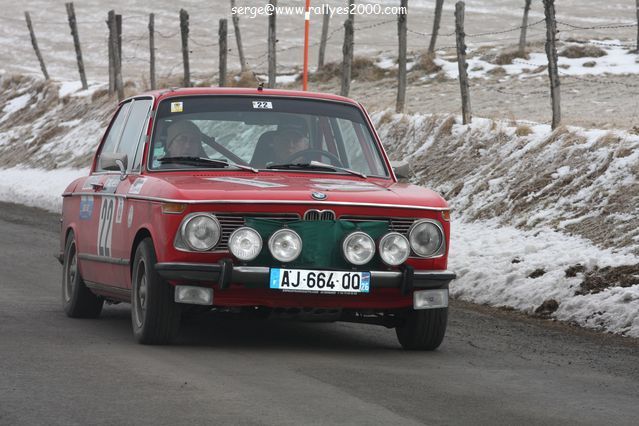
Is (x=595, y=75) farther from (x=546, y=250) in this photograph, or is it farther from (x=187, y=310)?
(x=187, y=310)

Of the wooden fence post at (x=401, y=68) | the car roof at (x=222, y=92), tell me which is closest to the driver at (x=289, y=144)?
the car roof at (x=222, y=92)

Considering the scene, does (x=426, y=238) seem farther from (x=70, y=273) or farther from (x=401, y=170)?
(x=70, y=273)

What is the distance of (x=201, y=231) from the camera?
8.80 metres

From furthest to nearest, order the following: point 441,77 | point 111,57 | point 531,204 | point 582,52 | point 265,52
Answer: point 265,52 < point 582,52 < point 441,77 < point 111,57 < point 531,204

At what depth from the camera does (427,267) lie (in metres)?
9.16

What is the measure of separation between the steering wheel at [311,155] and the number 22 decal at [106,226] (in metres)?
1.33

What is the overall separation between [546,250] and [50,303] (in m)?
5.21

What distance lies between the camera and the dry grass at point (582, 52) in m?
44.9

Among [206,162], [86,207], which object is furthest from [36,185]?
[206,162]

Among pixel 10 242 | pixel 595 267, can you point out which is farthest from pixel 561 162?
pixel 10 242

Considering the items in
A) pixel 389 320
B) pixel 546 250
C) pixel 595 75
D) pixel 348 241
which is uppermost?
pixel 348 241

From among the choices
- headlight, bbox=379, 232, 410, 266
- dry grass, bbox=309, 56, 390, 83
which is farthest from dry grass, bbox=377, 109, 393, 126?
dry grass, bbox=309, 56, 390, 83

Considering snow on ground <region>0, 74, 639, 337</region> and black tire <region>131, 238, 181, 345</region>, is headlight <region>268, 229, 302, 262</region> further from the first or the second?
snow on ground <region>0, 74, 639, 337</region>

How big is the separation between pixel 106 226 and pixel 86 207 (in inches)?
33.9
